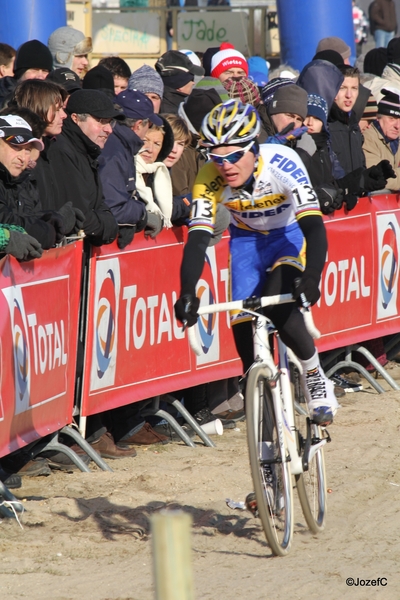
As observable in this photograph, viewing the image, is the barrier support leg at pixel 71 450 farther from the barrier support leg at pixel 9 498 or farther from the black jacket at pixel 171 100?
the black jacket at pixel 171 100

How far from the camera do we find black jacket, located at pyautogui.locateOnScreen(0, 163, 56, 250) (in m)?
6.06

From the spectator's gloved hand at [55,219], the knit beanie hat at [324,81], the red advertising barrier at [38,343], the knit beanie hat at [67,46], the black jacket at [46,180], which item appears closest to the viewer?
the red advertising barrier at [38,343]

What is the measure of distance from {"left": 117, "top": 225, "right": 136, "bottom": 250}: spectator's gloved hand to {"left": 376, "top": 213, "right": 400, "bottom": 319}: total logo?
3.56 metres

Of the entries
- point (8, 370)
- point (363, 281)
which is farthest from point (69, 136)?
point (363, 281)

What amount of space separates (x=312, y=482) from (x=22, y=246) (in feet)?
7.02

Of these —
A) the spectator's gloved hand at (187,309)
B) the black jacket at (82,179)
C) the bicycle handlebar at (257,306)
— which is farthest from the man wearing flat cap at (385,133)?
the spectator's gloved hand at (187,309)

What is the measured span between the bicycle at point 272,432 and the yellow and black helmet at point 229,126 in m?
0.79

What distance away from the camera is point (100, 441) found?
740cm

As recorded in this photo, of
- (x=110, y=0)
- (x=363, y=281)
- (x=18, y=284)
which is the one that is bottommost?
(x=363, y=281)

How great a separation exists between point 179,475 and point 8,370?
1.58 metres

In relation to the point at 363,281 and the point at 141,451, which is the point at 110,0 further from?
the point at 141,451

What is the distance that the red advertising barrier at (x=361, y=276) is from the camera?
373 inches

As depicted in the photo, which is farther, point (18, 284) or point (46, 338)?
point (46, 338)

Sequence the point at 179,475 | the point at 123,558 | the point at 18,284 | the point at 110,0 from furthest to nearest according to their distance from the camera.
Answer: the point at 110,0
the point at 179,475
the point at 18,284
the point at 123,558
